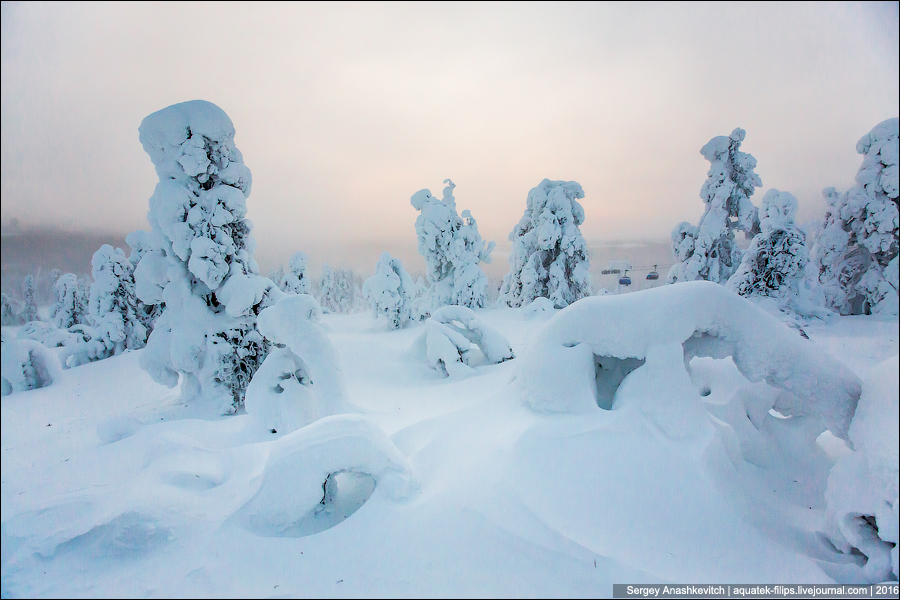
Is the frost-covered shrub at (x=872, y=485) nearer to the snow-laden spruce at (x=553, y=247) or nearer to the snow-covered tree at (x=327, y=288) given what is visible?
the snow-laden spruce at (x=553, y=247)

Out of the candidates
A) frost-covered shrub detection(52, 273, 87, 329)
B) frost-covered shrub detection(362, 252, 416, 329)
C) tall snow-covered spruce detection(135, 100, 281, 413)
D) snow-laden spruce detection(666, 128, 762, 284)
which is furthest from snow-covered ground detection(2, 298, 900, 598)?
frost-covered shrub detection(52, 273, 87, 329)

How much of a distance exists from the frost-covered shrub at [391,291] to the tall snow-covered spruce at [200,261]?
26.9ft

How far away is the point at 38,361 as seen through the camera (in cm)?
793

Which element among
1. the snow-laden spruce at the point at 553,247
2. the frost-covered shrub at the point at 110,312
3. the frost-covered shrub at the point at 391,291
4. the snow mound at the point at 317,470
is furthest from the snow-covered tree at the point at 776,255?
the frost-covered shrub at the point at 110,312

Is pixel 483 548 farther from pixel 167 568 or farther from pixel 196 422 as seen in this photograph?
pixel 196 422

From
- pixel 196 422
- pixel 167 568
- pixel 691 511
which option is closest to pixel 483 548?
pixel 691 511

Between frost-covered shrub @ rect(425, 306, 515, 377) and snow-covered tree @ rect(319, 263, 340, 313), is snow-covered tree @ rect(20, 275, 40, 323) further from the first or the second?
snow-covered tree @ rect(319, 263, 340, 313)

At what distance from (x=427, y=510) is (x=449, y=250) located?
1577 centimetres

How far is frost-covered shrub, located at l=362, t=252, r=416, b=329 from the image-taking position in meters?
15.8

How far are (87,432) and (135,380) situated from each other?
4.67 metres

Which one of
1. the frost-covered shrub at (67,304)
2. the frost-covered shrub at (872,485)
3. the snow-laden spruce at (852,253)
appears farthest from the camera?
the frost-covered shrub at (67,304)

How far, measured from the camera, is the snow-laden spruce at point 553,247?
17234mm

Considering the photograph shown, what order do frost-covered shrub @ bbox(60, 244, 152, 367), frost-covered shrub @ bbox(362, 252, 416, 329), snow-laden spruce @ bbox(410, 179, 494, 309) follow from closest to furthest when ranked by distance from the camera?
frost-covered shrub @ bbox(60, 244, 152, 367), frost-covered shrub @ bbox(362, 252, 416, 329), snow-laden spruce @ bbox(410, 179, 494, 309)

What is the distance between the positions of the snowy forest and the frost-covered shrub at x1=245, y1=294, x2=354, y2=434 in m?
0.03
